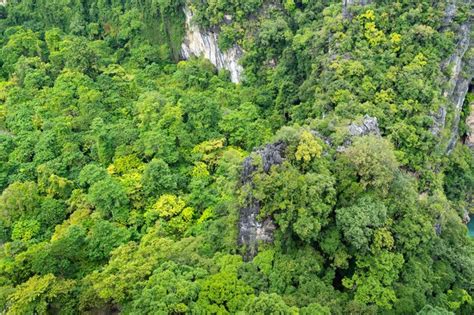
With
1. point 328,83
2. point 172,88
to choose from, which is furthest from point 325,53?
point 172,88

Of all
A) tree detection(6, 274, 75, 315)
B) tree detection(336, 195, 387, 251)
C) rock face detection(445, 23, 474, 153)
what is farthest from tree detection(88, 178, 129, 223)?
rock face detection(445, 23, 474, 153)

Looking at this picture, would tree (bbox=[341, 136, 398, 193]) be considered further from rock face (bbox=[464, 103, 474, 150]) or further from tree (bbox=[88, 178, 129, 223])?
rock face (bbox=[464, 103, 474, 150])

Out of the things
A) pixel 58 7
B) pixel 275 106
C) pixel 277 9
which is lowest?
pixel 275 106

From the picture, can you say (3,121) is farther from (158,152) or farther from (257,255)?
(257,255)

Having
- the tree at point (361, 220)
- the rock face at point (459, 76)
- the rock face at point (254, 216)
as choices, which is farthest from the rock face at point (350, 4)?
the tree at point (361, 220)

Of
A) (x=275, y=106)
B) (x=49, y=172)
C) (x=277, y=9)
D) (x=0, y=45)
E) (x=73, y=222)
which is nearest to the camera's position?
(x=73, y=222)

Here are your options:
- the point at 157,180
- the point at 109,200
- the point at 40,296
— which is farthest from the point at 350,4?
the point at 40,296

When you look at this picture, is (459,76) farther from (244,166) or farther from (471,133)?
(244,166)
